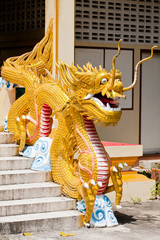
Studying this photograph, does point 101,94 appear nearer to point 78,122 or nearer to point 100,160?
point 78,122

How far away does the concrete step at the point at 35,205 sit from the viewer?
23.1ft

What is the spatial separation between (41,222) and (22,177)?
995mm

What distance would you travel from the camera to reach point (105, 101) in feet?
23.8

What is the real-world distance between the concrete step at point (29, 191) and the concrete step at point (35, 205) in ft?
0.29

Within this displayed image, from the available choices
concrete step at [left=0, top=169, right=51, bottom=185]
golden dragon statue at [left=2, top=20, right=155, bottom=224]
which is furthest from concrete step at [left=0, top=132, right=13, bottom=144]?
concrete step at [left=0, top=169, right=51, bottom=185]

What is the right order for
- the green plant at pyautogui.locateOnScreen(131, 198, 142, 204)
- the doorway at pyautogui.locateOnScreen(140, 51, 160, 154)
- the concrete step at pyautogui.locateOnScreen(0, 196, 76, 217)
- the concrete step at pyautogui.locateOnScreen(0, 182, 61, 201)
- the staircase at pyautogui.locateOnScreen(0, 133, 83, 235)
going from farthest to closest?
1. the doorway at pyautogui.locateOnScreen(140, 51, 160, 154)
2. the green plant at pyautogui.locateOnScreen(131, 198, 142, 204)
3. the concrete step at pyautogui.locateOnScreen(0, 182, 61, 201)
4. the concrete step at pyautogui.locateOnScreen(0, 196, 76, 217)
5. the staircase at pyautogui.locateOnScreen(0, 133, 83, 235)

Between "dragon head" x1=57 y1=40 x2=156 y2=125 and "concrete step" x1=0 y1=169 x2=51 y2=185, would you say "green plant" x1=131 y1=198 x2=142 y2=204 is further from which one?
"dragon head" x1=57 y1=40 x2=156 y2=125

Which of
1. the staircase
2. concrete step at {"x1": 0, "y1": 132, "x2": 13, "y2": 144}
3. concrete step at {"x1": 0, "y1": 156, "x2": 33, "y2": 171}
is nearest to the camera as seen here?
the staircase

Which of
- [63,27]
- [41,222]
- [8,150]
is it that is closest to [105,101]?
[41,222]

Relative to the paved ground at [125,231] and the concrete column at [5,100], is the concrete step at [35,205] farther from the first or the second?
the concrete column at [5,100]

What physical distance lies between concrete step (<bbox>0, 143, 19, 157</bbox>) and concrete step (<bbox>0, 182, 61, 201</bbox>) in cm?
84

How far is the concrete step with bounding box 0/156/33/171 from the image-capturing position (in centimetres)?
798

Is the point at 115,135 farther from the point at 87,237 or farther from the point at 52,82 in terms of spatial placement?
the point at 87,237

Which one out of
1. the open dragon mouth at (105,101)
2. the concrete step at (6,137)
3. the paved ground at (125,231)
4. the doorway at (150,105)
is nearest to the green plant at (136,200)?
the paved ground at (125,231)
